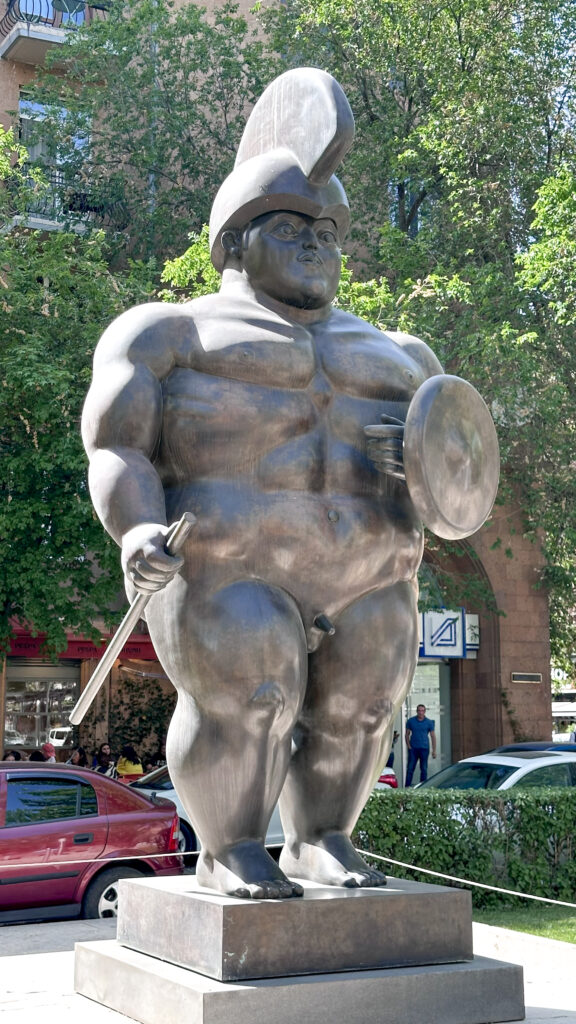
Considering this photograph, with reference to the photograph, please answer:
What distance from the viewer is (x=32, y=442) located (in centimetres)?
1516

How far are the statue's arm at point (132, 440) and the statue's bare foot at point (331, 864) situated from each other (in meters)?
1.02

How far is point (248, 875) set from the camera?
3.39m

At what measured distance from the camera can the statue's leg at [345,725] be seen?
3.69m

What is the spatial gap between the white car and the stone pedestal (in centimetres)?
669

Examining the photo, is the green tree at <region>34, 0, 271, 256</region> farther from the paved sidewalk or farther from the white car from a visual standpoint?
the paved sidewalk

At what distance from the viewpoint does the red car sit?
30.6 feet

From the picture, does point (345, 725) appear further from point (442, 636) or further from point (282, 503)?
point (442, 636)

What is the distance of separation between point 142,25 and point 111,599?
1053 cm

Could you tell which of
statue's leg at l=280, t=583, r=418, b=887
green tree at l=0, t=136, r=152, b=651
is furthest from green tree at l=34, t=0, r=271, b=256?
statue's leg at l=280, t=583, r=418, b=887

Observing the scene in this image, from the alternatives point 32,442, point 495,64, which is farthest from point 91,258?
point 495,64

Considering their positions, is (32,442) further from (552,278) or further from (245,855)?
(245,855)

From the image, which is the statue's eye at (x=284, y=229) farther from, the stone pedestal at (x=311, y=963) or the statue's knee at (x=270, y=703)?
the stone pedestal at (x=311, y=963)

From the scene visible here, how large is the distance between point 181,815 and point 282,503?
29.9ft

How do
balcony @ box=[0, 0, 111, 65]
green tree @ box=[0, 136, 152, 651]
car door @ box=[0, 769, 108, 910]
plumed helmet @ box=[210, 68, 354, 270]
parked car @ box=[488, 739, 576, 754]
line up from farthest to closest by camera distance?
balcony @ box=[0, 0, 111, 65], parked car @ box=[488, 739, 576, 754], green tree @ box=[0, 136, 152, 651], car door @ box=[0, 769, 108, 910], plumed helmet @ box=[210, 68, 354, 270]
